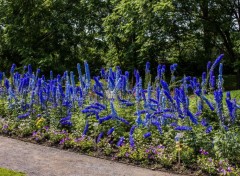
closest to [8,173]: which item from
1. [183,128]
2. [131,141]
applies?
[131,141]

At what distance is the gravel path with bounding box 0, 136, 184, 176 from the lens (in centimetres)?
505

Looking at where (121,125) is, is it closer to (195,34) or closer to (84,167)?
(84,167)

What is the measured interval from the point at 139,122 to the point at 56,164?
1.47m

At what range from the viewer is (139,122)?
6043mm

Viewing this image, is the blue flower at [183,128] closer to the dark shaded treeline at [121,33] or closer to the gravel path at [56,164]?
the gravel path at [56,164]

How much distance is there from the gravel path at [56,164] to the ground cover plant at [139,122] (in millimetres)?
283

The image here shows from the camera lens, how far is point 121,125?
6438mm

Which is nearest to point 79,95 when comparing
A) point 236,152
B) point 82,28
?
point 236,152

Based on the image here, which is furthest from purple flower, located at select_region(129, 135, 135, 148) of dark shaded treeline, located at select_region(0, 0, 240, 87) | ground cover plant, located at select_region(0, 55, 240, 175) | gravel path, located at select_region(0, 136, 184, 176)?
dark shaded treeline, located at select_region(0, 0, 240, 87)

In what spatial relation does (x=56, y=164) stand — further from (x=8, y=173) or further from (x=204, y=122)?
(x=204, y=122)

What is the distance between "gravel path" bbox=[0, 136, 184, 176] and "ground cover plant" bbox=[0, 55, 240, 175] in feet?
0.93

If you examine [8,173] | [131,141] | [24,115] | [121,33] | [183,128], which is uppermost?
[121,33]

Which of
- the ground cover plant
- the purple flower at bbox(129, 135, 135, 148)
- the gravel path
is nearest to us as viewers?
the gravel path

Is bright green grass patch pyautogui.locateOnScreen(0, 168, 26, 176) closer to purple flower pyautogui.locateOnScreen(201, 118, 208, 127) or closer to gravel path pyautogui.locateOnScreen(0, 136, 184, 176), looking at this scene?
gravel path pyautogui.locateOnScreen(0, 136, 184, 176)
